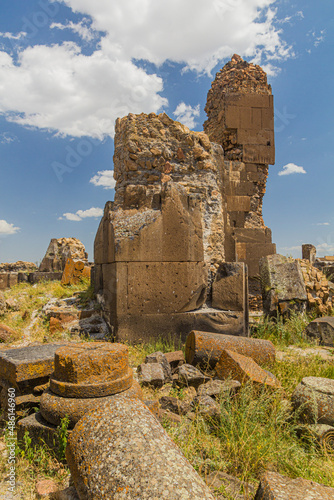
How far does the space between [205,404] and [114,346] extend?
2.91 feet

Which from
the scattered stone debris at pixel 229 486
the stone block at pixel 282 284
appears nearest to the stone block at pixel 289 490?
the scattered stone debris at pixel 229 486

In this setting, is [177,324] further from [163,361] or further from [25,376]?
[25,376]

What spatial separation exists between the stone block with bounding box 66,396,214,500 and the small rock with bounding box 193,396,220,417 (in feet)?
3.10

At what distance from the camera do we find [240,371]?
10.1ft

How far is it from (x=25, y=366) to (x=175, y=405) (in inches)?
48.8

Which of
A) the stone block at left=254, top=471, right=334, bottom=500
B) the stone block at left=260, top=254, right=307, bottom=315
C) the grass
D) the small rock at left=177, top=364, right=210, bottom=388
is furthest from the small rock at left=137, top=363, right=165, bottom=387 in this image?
the stone block at left=260, top=254, right=307, bottom=315

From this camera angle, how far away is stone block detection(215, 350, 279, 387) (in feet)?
9.86

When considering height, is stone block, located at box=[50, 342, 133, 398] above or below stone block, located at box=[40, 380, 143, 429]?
above

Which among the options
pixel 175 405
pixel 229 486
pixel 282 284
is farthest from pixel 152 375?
pixel 282 284

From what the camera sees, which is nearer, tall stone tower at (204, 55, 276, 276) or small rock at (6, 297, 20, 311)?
small rock at (6, 297, 20, 311)

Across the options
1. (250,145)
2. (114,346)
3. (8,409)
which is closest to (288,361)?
(114,346)

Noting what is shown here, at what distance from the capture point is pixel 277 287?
19.9 feet

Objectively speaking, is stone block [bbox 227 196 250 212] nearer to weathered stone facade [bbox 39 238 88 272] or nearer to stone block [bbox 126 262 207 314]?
stone block [bbox 126 262 207 314]

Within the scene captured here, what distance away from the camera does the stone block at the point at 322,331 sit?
17.0ft
